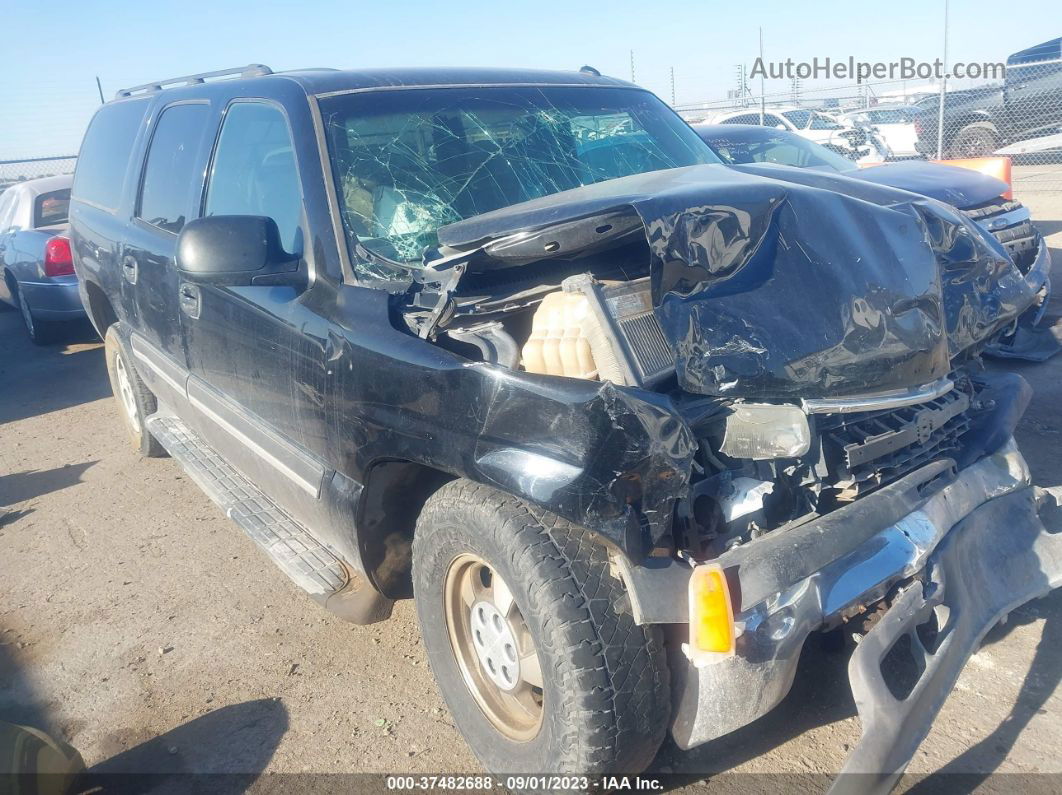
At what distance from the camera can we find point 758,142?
7898 mm

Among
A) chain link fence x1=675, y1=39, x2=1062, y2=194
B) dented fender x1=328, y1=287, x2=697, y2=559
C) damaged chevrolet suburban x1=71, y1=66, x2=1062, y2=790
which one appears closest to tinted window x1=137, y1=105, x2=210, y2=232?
damaged chevrolet suburban x1=71, y1=66, x2=1062, y2=790

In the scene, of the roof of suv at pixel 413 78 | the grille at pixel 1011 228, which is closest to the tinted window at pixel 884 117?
the grille at pixel 1011 228

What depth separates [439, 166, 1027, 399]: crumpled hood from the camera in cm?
230

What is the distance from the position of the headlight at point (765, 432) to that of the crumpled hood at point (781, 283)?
0.18ft

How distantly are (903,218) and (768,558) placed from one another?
1248 mm

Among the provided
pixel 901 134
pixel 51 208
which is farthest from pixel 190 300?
pixel 901 134

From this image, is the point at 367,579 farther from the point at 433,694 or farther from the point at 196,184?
the point at 196,184

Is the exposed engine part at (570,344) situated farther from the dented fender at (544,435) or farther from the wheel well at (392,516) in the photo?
the wheel well at (392,516)

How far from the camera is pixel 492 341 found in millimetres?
2457

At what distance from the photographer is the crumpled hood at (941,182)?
5324mm

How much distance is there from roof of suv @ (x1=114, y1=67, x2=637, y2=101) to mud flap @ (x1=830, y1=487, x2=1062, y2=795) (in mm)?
2422

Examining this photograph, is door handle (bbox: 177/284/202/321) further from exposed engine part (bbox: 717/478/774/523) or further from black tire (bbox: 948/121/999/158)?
black tire (bbox: 948/121/999/158)

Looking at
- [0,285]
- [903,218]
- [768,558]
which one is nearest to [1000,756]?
[768,558]

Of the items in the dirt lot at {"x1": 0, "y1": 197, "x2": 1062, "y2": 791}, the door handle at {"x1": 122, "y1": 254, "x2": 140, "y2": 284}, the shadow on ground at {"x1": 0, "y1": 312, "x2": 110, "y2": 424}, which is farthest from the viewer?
the shadow on ground at {"x1": 0, "y1": 312, "x2": 110, "y2": 424}
